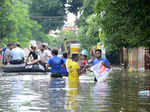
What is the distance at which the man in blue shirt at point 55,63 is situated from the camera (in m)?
24.4

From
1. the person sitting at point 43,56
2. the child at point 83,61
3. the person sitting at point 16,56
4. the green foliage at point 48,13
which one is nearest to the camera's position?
the child at point 83,61

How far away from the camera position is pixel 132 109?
1160cm

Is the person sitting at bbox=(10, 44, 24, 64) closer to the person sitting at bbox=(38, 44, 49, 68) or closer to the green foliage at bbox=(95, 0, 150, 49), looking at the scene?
the person sitting at bbox=(38, 44, 49, 68)

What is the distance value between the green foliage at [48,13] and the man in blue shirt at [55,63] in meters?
63.9

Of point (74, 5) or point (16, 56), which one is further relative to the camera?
point (74, 5)

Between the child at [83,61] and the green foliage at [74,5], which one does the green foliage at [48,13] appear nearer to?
the green foliage at [74,5]

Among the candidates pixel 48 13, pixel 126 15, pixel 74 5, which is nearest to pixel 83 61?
pixel 126 15

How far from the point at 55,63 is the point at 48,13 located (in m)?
71.9

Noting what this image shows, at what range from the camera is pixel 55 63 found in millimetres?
24531

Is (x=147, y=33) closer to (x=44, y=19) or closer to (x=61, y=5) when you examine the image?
(x=61, y=5)

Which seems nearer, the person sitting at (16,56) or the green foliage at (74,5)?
the person sitting at (16,56)

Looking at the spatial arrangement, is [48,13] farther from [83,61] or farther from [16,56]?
[16,56]

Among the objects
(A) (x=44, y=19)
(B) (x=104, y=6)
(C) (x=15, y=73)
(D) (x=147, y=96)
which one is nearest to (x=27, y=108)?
(D) (x=147, y=96)

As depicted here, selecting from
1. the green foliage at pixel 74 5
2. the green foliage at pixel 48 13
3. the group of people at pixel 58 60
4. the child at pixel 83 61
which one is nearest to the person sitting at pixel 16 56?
the group of people at pixel 58 60
